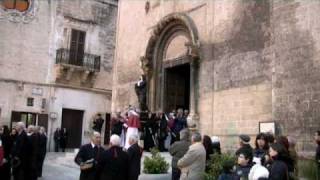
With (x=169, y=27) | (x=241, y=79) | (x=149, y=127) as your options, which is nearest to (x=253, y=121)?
(x=241, y=79)

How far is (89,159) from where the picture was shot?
7.33 metres

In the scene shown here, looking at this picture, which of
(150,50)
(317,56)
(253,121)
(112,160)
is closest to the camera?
(112,160)

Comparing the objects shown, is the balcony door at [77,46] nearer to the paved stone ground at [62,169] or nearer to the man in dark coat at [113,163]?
the paved stone ground at [62,169]

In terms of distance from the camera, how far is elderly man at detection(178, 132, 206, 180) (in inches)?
261

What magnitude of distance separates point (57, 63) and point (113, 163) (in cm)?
1780

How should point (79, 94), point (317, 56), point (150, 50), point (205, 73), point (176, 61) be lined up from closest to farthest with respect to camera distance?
point (317, 56) < point (205, 73) < point (176, 61) < point (150, 50) < point (79, 94)

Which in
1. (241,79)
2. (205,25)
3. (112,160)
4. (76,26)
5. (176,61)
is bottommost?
(112,160)

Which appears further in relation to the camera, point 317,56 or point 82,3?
point 82,3

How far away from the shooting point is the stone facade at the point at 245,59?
10.4m

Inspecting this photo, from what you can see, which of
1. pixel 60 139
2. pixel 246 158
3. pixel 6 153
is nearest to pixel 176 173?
pixel 246 158

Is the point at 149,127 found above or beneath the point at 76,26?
beneath

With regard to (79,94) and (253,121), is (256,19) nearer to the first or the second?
(253,121)

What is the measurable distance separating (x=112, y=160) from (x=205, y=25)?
887 cm

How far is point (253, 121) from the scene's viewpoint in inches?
473
